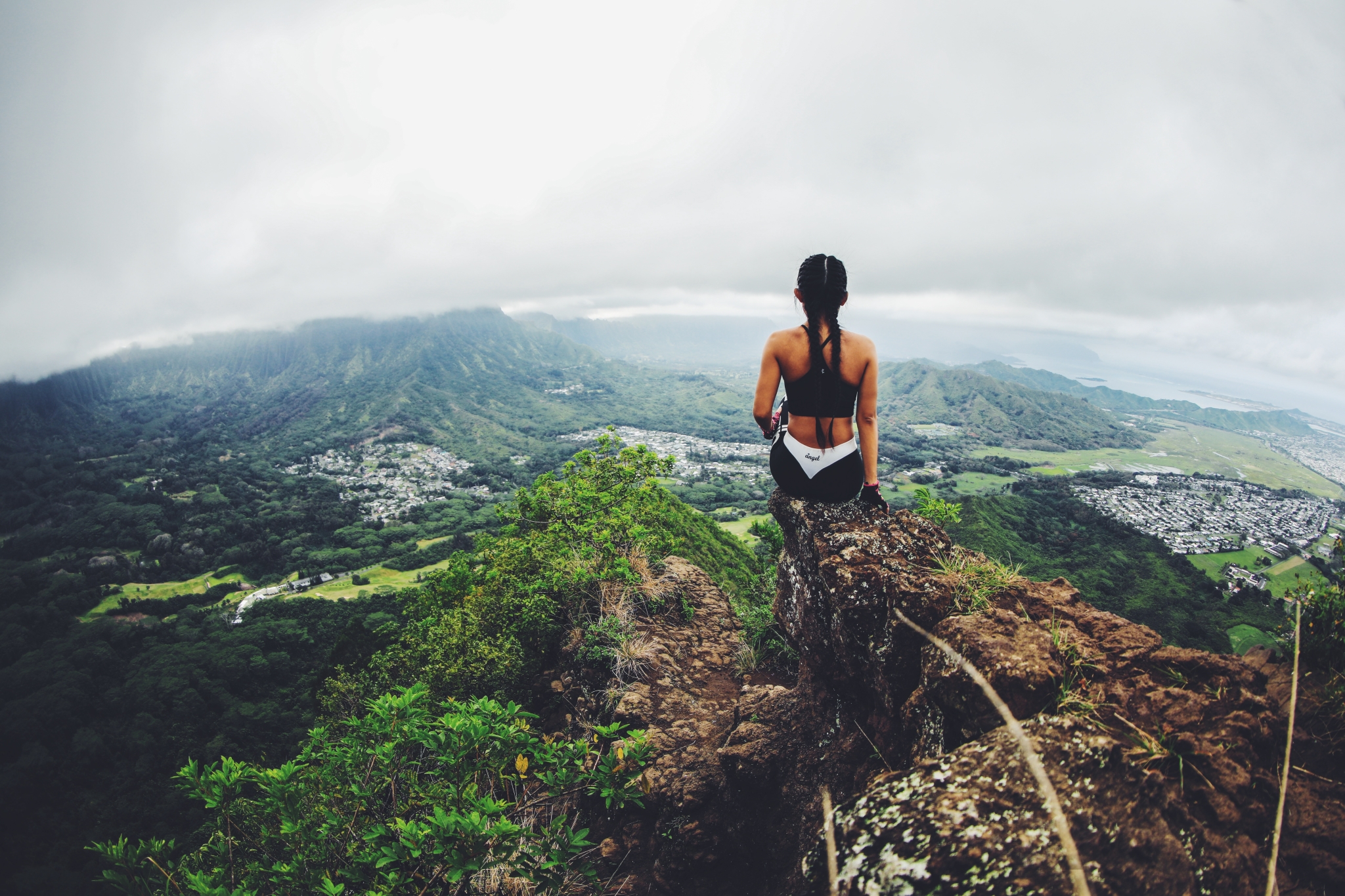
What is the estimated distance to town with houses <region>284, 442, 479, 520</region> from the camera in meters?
125

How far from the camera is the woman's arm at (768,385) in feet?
14.8

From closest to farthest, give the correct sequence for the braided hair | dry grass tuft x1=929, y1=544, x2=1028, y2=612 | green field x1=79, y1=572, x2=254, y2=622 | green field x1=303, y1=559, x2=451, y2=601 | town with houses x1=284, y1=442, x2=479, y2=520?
dry grass tuft x1=929, y1=544, x2=1028, y2=612
the braided hair
green field x1=303, y1=559, x2=451, y2=601
green field x1=79, y1=572, x2=254, y2=622
town with houses x1=284, y1=442, x2=479, y2=520

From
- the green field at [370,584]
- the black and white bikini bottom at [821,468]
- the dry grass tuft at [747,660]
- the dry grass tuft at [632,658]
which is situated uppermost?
the black and white bikini bottom at [821,468]

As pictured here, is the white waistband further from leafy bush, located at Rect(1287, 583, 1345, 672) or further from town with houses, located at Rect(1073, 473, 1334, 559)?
town with houses, located at Rect(1073, 473, 1334, 559)

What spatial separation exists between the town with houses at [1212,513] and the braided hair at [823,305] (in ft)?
310

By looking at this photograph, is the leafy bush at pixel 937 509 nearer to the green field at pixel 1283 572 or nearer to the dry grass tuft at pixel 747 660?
the dry grass tuft at pixel 747 660

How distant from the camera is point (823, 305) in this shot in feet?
14.1

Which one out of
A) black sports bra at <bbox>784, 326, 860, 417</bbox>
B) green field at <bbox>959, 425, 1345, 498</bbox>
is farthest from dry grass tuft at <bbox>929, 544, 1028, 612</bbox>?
green field at <bbox>959, 425, 1345, 498</bbox>

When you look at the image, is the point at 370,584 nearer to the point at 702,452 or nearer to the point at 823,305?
the point at 823,305

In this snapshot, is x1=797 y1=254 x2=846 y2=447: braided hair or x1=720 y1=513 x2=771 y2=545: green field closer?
x1=797 y1=254 x2=846 y2=447: braided hair

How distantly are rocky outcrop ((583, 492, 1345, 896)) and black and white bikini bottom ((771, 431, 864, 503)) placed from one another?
0.86ft

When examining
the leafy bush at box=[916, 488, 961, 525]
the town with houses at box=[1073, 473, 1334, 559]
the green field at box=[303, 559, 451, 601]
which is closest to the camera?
the leafy bush at box=[916, 488, 961, 525]

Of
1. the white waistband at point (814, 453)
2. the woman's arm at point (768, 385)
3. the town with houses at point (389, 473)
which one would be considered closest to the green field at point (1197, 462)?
the white waistband at point (814, 453)

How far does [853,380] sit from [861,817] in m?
3.32
